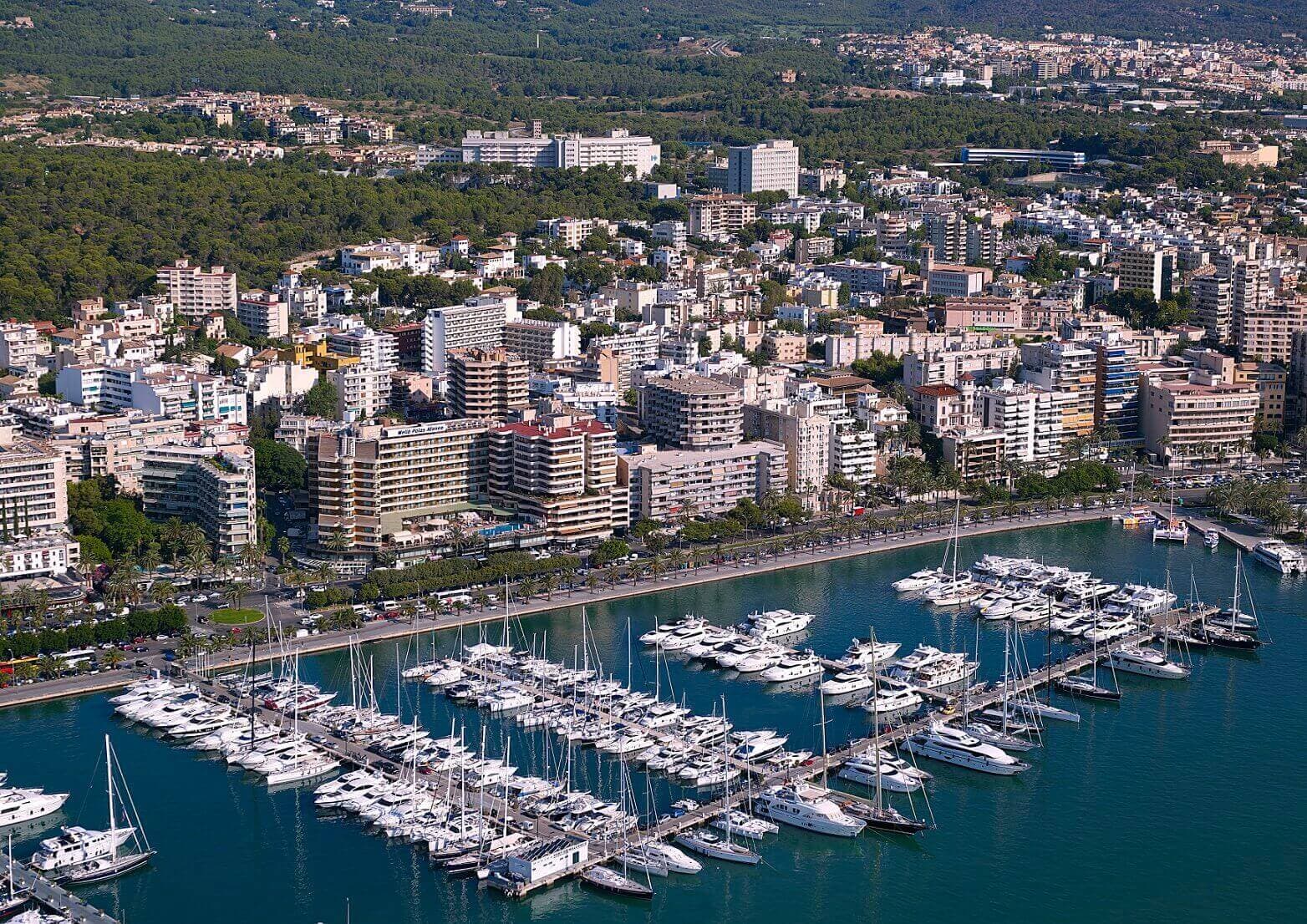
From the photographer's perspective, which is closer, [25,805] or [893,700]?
[25,805]

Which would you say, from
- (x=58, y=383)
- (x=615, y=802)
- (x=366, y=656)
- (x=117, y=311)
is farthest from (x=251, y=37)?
(x=615, y=802)

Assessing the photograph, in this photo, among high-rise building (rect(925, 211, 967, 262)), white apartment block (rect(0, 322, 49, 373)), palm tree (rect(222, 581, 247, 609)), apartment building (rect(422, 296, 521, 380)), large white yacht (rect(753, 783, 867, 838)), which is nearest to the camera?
large white yacht (rect(753, 783, 867, 838))

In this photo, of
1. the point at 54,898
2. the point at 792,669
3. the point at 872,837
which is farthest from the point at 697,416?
the point at 54,898

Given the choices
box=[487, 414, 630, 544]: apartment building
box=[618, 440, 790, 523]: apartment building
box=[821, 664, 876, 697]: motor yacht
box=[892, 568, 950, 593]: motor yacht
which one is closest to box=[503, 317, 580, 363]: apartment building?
Result: box=[618, 440, 790, 523]: apartment building

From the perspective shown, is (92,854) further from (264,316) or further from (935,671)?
(264,316)

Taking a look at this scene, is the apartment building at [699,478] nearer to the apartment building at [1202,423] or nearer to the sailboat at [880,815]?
the apartment building at [1202,423]

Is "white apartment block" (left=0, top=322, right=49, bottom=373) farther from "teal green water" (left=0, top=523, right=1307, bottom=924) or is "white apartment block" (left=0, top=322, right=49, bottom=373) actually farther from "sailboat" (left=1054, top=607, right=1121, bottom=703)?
"sailboat" (left=1054, top=607, right=1121, bottom=703)

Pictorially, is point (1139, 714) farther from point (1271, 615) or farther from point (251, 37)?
point (251, 37)

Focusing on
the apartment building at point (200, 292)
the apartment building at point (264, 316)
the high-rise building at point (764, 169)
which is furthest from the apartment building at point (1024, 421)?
the high-rise building at point (764, 169)
